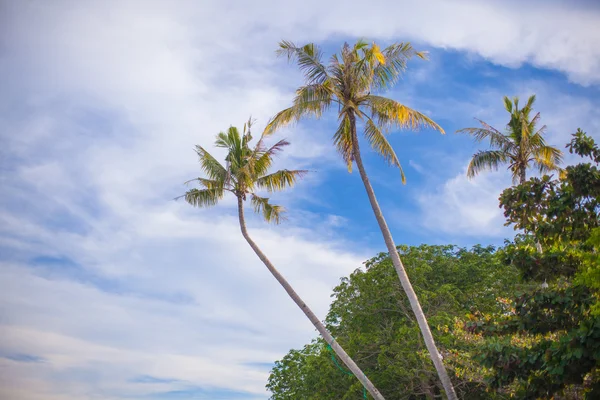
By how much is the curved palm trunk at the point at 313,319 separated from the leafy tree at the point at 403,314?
210cm

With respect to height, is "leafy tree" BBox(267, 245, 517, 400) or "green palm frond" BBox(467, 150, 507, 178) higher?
"green palm frond" BBox(467, 150, 507, 178)

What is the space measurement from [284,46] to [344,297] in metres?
10.8

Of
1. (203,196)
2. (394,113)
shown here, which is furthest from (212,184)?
(394,113)

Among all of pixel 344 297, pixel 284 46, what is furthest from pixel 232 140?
pixel 344 297

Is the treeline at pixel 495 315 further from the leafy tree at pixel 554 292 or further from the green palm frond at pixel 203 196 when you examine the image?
the green palm frond at pixel 203 196

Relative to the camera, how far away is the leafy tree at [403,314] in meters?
19.7

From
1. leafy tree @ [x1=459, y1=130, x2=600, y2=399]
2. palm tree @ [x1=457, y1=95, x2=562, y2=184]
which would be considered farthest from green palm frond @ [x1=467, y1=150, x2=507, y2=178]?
leafy tree @ [x1=459, y1=130, x2=600, y2=399]

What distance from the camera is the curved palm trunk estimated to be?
17594mm

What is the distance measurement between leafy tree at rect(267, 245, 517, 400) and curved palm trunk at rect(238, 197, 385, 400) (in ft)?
6.90

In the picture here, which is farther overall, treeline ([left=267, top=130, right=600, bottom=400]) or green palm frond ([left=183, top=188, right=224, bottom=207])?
green palm frond ([left=183, top=188, right=224, bottom=207])

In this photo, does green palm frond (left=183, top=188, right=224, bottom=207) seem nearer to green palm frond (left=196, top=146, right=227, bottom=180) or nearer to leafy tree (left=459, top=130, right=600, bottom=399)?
green palm frond (left=196, top=146, right=227, bottom=180)

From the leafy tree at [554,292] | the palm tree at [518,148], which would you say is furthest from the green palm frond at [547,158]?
the leafy tree at [554,292]

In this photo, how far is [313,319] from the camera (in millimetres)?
18016

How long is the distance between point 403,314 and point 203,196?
8917 mm
